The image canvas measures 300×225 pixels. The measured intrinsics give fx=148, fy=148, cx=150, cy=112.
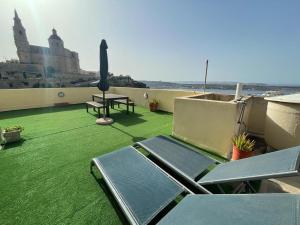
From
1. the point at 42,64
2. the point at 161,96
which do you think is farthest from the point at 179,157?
the point at 42,64

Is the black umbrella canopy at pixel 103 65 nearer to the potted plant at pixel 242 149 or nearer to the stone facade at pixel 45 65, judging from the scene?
the potted plant at pixel 242 149

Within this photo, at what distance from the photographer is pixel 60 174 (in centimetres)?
260

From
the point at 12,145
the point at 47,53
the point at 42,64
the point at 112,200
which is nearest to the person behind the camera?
the point at 112,200

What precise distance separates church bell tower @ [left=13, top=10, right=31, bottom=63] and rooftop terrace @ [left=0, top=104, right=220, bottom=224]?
60511 mm

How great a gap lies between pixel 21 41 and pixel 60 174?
219ft

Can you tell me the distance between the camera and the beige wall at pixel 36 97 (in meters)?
7.18

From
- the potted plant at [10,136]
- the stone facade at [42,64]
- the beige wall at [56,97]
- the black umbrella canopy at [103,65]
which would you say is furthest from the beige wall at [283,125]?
the stone facade at [42,64]

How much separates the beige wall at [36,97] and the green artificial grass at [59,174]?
2.70 meters

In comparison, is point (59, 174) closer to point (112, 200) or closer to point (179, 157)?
point (112, 200)

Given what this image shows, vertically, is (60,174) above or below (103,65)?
below

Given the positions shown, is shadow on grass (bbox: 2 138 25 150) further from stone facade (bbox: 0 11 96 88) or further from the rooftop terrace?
stone facade (bbox: 0 11 96 88)

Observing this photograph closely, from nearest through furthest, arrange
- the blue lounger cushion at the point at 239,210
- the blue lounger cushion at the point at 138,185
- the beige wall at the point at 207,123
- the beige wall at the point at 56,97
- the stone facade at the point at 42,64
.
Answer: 1. the blue lounger cushion at the point at 239,210
2. the blue lounger cushion at the point at 138,185
3. the beige wall at the point at 207,123
4. the beige wall at the point at 56,97
5. the stone facade at the point at 42,64

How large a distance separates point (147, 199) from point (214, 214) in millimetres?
811

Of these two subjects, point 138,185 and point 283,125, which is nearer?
point 138,185
